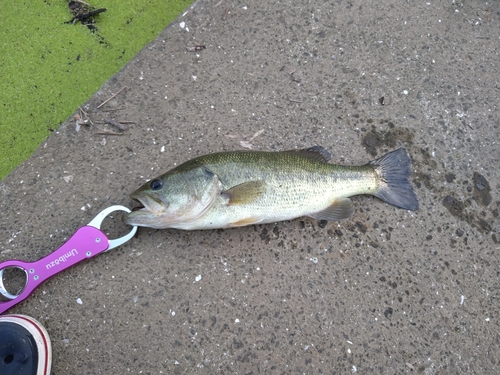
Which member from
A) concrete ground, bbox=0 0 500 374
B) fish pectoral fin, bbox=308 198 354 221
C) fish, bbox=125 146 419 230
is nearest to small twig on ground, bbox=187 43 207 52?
concrete ground, bbox=0 0 500 374

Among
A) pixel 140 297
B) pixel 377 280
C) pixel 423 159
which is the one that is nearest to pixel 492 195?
pixel 423 159

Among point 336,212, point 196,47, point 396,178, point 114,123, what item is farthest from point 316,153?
point 114,123

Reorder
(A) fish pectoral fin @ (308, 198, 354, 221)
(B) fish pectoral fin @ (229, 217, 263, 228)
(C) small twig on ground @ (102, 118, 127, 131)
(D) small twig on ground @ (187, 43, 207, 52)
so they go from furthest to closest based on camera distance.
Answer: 1. (D) small twig on ground @ (187, 43, 207, 52)
2. (C) small twig on ground @ (102, 118, 127, 131)
3. (A) fish pectoral fin @ (308, 198, 354, 221)
4. (B) fish pectoral fin @ (229, 217, 263, 228)

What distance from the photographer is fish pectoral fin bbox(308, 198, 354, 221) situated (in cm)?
289

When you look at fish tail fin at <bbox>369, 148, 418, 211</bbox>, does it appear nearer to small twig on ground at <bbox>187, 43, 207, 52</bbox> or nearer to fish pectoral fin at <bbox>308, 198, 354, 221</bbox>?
fish pectoral fin at <bbox>308, 198, 354, 221</bbox>

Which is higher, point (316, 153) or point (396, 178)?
point (316, 153)

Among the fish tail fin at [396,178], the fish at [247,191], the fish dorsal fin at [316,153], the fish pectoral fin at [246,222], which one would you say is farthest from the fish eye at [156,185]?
the fish tail fin at [396,178]

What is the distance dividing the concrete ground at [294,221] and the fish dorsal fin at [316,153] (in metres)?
0.27

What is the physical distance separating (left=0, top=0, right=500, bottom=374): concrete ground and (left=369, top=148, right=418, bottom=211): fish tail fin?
4.6 inches

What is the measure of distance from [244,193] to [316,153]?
29.8 inches

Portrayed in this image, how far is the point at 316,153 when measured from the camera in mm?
3043

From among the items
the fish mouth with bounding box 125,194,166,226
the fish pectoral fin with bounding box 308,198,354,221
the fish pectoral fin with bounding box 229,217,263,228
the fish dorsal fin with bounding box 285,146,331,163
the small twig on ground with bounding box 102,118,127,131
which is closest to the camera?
the fish mouth with bounding box 125,194,166,226

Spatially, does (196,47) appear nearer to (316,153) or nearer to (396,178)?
(316,153)

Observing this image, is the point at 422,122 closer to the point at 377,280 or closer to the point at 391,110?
the point at 391,110
